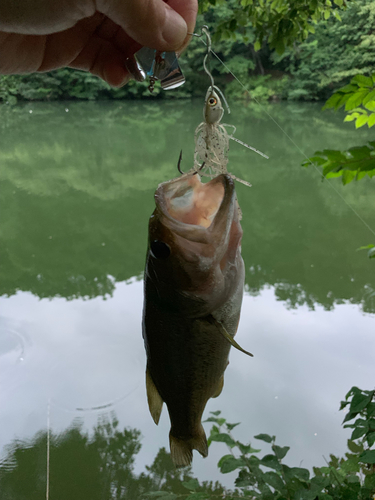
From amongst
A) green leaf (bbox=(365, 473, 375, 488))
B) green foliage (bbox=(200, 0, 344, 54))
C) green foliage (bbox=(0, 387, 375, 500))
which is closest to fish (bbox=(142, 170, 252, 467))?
green leaf (bbox=(365, 473, 375, 488))

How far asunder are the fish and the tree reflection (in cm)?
199

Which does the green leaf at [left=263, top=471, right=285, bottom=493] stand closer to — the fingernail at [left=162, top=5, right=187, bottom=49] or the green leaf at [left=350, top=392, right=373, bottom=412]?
the green leaf at [left=350, top=392, right=373, bottom=412]

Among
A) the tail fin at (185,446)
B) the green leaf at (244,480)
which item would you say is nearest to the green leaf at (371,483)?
A: the green leaf at (244,480)

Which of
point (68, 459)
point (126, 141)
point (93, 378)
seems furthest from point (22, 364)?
point (126, 141)

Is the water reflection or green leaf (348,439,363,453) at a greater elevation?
the water reflection

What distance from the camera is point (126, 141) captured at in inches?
518

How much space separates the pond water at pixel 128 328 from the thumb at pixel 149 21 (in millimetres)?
2797

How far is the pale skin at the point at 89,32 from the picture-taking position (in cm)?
106

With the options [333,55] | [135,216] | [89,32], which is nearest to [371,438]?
[89,32]

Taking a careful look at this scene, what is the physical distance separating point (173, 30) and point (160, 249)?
597 mm

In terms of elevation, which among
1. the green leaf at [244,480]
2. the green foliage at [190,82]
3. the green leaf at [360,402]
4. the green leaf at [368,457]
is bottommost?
the green leaf at [244,480]

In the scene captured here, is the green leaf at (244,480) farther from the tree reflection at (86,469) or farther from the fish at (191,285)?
the tree reflection at (86,469)

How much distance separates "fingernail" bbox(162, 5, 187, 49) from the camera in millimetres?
1107

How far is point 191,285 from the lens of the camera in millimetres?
1097
